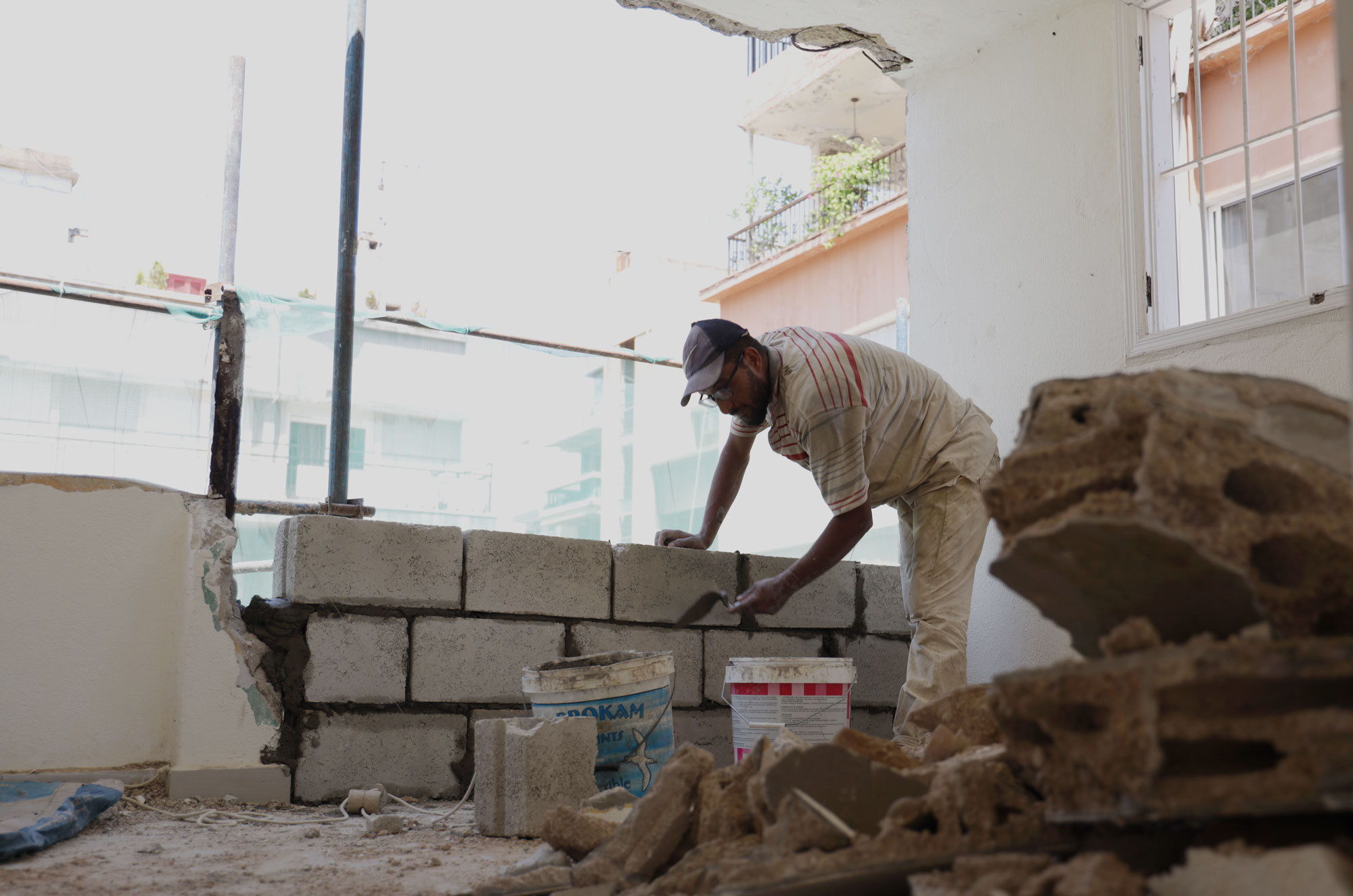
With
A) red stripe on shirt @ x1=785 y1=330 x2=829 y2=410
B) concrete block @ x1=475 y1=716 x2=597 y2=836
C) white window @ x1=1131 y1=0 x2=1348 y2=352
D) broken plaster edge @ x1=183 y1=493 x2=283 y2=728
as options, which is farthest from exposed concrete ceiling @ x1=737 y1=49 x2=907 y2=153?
concrete block @ x1=475 y1=716 x2=597 y2=836

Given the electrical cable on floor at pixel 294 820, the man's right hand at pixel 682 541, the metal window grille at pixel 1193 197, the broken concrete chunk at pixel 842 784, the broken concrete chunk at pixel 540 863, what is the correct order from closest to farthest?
the broken concrete chunk at pixel 842 784 < the broken concrete chunk at pixel 540 863 < the electrical cable on floor at pixel 294 820 < the metal window grille at pixel 1193 197 < the man's right hand at pixel 682 541

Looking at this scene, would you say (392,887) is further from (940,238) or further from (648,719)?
(940,238)

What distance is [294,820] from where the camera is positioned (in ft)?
9.55

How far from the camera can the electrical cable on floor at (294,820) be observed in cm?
285

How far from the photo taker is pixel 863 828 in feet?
5.48

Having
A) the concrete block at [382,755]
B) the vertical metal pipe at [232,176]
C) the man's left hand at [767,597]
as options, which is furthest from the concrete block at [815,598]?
the vertical metal pipe at [232,176]

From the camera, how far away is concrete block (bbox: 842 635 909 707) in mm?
4180

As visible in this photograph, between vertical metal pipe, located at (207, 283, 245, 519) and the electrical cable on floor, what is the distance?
3.07 ft

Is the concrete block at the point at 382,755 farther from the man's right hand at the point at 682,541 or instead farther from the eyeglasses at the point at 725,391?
the eyeglasses at the point at 725,391

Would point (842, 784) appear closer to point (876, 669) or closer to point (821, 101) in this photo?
point (876, 669)

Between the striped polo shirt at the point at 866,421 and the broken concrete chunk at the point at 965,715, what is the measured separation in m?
0.90

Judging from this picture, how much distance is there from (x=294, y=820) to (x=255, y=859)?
2.02ft

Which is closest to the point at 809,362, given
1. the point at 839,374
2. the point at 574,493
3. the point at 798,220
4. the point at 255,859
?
the point at 839,374

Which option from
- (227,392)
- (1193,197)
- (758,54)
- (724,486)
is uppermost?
(758,54)
